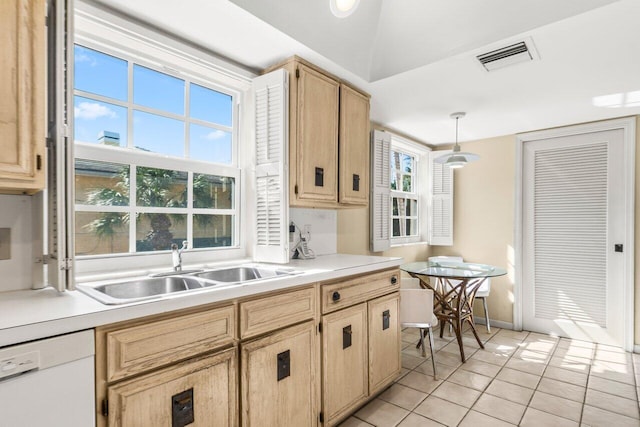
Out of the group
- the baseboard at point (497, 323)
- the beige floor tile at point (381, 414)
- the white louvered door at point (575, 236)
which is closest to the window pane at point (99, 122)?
the beige floor tile at point (381, 414)

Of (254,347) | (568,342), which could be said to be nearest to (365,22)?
(254,347)

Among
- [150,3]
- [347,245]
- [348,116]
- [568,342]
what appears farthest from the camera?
[568,342]

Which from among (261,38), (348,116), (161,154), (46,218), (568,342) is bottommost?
(568,342)

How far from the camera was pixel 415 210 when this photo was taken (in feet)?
15.0

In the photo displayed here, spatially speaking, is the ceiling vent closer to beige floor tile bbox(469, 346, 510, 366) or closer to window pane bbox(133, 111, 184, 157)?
window pane bbox(133, 111, 184, 157)

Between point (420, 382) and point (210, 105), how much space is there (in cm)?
265

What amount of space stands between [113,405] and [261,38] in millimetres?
1949

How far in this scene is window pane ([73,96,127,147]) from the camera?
173cm

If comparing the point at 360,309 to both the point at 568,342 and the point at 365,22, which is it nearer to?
the point at 365,22

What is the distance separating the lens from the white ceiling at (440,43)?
1807 millimetres

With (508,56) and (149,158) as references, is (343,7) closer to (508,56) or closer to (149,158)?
(508,56)

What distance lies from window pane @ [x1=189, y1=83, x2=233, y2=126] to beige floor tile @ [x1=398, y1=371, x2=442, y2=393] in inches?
96.3

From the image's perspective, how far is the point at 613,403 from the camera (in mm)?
2387

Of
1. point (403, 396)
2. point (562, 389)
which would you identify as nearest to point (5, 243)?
point (403, 396)
